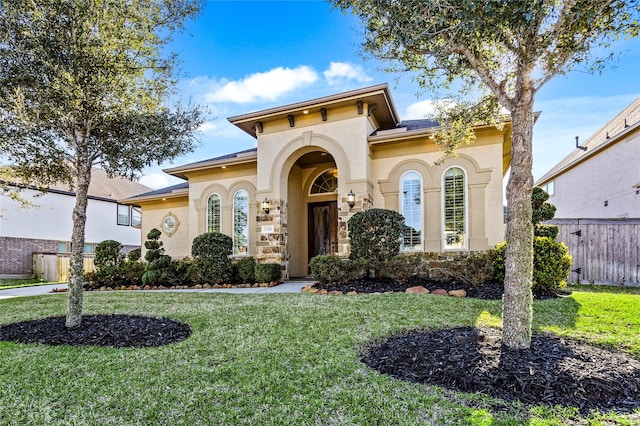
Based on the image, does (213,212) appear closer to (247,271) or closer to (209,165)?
(209,165)

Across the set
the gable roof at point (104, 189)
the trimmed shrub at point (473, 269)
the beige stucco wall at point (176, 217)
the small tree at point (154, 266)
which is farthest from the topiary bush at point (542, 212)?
the gable roof at point (104, 189)

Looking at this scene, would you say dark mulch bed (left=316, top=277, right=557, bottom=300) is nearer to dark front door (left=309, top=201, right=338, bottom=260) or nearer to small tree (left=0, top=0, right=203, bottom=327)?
dark front door (left=309, top=201, right=338, bottom=260)

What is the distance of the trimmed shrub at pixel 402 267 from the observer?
8109mm

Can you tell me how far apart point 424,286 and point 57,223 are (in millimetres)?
20517

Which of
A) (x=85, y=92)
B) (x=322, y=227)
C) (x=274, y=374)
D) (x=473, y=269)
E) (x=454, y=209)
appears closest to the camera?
(x=274, y=374)

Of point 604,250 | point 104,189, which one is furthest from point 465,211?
point 104,189

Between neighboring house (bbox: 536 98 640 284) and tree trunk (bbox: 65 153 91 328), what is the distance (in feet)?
36.9

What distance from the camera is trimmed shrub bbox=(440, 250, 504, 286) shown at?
750cm

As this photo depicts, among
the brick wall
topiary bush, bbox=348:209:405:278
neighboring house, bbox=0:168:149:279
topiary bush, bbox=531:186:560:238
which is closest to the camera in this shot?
topiary bush, bbox=531:186:560:238

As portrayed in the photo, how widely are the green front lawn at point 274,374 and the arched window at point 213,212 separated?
6.74 m

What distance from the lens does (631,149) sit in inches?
443

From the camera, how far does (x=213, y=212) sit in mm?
12438

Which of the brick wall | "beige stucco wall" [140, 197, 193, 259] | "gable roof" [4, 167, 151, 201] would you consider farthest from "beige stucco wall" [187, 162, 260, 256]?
the brick wall

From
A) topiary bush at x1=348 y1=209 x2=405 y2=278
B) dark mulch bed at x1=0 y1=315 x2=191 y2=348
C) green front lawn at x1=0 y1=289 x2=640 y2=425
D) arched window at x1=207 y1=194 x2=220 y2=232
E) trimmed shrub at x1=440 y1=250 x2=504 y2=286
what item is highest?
arched window at x1=207 y1=194 x2=220 y2=232
